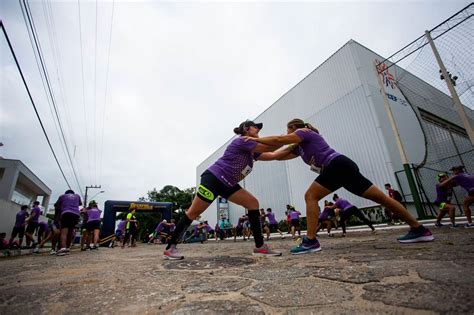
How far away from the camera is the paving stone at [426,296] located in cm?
77

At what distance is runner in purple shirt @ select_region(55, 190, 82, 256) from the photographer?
5.05 meters

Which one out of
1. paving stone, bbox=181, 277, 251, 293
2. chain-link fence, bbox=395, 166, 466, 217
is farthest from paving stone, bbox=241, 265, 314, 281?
chain-link fence, bbox=395, 166, 466, 217

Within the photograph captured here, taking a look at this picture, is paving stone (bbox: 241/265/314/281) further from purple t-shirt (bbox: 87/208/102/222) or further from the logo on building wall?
the logo on building wall

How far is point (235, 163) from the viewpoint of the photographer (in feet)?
9.14

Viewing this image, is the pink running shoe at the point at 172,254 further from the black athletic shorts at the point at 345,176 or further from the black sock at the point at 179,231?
the black athletic shorts at the point at 345,176

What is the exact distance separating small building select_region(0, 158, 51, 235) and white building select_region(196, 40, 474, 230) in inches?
599

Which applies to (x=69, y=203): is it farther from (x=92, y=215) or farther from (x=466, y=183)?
(x=466, y=183)

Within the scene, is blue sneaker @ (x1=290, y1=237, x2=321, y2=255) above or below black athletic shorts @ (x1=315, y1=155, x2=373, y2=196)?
below

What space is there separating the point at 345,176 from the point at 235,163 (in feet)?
4.15

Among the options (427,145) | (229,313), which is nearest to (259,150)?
(229,313)

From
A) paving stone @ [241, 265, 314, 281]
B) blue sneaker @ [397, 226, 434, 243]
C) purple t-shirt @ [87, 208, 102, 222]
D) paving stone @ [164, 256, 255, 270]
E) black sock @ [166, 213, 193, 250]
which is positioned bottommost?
paving stone @ [241, 265, 314, 281]

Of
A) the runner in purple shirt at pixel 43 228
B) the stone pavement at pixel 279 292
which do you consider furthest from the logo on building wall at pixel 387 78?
the runner in purple shirt at pixel 43 228

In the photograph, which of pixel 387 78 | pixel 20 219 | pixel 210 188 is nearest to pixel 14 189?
pixel 20 219

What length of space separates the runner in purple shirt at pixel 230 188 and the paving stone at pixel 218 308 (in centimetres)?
171
